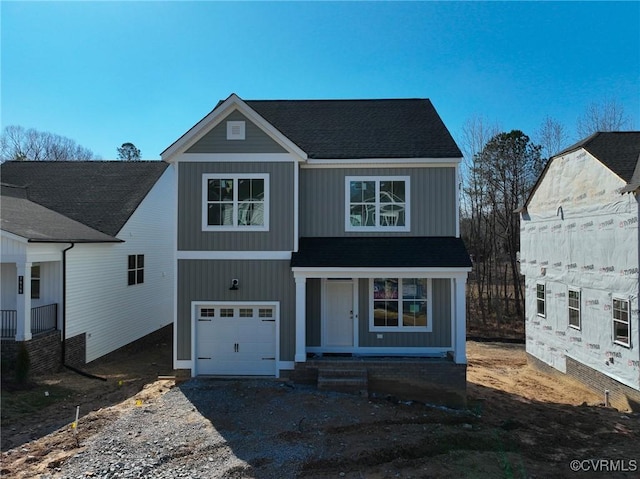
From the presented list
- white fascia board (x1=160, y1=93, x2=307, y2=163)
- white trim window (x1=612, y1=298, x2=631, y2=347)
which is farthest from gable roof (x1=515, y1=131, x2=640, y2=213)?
white fascia board (x1=160, y1=93, x2=307, y2=163)

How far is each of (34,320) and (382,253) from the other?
34.1ft

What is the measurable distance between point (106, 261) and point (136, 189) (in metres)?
4.04

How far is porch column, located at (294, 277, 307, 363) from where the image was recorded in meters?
10.8

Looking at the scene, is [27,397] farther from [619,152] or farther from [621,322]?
[619,152]

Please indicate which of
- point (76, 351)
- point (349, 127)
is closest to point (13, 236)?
point (76, 351)

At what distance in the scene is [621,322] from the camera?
11.8 m

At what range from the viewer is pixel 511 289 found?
1300 inches

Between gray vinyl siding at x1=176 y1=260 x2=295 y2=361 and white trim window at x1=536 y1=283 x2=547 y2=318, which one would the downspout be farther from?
white trim window at x1=536 y1=283 x2=547 y2=318

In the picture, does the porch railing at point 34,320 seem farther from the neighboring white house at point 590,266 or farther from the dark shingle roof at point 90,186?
the neighboring white house at point 590,266

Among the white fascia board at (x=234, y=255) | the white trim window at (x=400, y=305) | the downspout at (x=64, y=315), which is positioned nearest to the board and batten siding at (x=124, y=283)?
the downspout at (x=64, y=315)

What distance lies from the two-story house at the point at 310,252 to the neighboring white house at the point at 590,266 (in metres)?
4.77

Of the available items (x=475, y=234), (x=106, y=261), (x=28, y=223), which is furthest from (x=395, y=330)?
(x=475, y=234)

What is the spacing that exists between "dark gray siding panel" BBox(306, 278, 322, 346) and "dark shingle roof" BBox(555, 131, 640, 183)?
9309 mm

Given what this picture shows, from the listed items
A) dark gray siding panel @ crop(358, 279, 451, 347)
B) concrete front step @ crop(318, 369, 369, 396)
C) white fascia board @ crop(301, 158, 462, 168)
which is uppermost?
white fascia board @ crop(301, 158, 462, 168)
